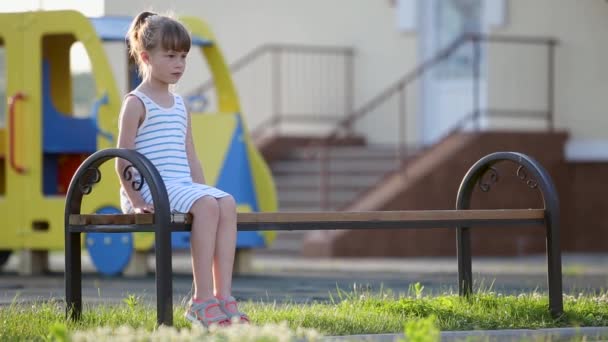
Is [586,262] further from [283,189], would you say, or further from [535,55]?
[283,189]

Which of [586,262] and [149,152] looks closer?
[149,152]

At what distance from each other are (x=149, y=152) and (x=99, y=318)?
2.56ft

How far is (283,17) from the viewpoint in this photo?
1819 centimetres

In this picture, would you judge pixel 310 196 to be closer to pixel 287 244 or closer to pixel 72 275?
pixel 287 244

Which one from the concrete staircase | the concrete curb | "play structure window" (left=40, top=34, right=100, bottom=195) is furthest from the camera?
the concrete staircase

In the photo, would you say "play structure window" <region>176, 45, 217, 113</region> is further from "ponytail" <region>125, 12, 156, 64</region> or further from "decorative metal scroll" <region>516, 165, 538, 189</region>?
"ponytail" <region>125, 12, 156, 64</region>

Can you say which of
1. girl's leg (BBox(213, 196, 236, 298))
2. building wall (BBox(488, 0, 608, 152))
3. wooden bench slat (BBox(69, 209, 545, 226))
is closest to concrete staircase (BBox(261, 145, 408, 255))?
building wall (BBox(488, 0, 608, 152))

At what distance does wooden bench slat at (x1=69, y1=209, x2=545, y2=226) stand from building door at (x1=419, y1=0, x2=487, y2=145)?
9.91 metres

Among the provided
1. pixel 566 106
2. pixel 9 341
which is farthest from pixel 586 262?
pixel 9 341

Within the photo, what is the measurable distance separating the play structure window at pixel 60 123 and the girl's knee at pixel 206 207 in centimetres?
599

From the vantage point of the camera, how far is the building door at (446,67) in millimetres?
16812

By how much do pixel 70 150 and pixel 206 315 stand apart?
22.0 feet

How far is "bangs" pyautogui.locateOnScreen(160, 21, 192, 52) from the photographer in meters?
6.37

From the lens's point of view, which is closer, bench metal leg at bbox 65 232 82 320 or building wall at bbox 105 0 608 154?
bench metal leg at bbox 65 232 82 320
